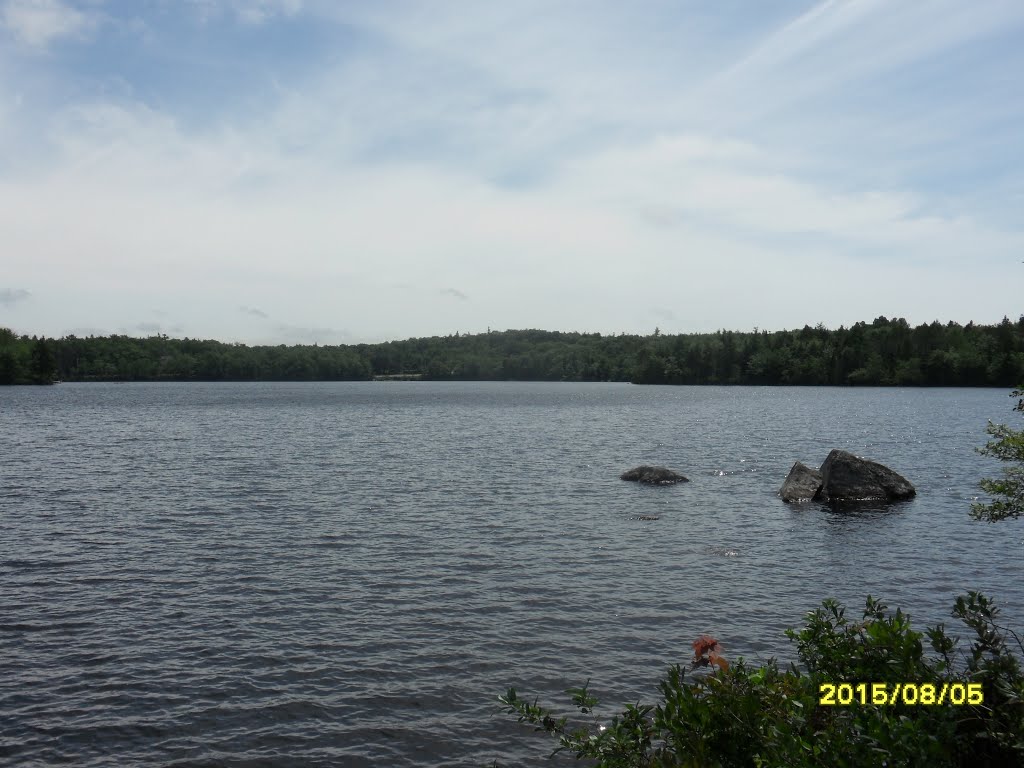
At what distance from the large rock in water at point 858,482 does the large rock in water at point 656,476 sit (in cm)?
760

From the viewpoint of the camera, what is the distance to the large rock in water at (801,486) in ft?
116

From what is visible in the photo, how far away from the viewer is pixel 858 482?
35.4 m

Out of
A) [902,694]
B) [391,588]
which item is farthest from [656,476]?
[902,694]

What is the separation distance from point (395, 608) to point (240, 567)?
675 cm

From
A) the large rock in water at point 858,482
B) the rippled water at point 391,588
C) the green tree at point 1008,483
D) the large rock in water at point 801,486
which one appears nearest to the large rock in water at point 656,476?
the rippled water at point 391,588

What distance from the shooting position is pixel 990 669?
693 cm

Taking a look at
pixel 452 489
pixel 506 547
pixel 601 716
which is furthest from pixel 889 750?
pixel 452 489

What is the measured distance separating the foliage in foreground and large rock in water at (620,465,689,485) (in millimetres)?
30925

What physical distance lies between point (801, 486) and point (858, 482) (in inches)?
105

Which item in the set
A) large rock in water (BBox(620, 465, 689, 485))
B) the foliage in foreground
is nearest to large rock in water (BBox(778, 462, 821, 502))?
large rock in water (BBox(620, 465, 689, 485))

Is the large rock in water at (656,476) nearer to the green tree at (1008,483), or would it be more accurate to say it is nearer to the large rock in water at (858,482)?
the large rock in water at (858,482)

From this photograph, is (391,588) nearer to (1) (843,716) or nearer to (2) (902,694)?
(1) (843,716)

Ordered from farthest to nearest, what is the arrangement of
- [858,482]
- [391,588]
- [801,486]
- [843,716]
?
1. [801,486]
2. [858,482]
3. [391,588]
4. [843,716]

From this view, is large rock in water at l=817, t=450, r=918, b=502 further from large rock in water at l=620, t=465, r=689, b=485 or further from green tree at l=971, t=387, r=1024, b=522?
green tree at l=971, t=387, r=1024, b=522
